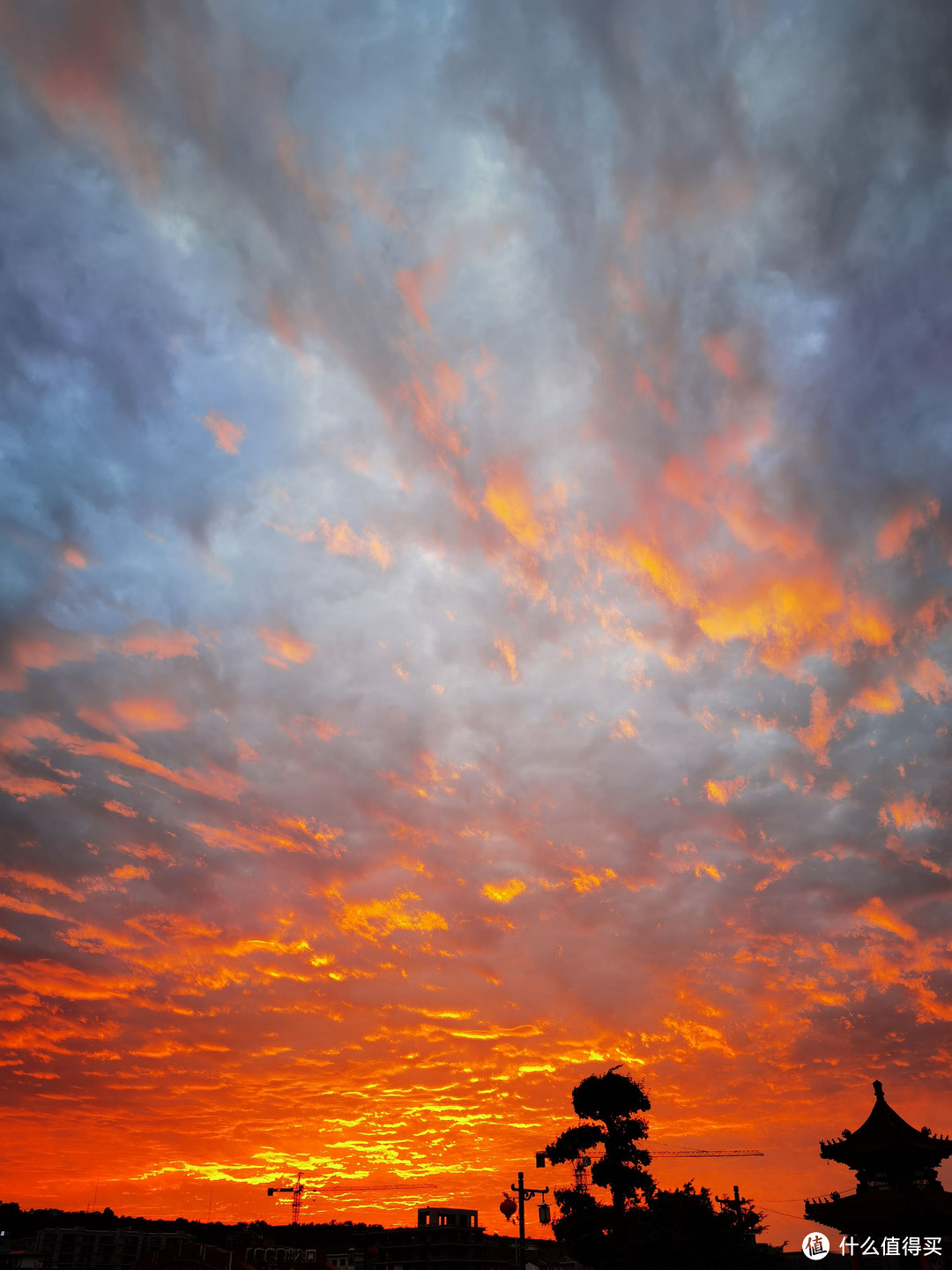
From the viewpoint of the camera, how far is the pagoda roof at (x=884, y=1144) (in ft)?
115

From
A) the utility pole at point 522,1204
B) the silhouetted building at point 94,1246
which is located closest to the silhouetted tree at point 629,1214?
the utility pole at point 522,1204

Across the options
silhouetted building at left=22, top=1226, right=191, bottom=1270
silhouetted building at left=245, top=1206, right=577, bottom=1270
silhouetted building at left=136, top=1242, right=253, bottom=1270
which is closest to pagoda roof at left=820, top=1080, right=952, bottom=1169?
silhouetted building at left=136, top=1242, right=253, bottom=1270

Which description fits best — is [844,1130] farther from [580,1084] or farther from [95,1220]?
[95,1220]

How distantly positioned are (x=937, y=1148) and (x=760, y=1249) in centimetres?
1023

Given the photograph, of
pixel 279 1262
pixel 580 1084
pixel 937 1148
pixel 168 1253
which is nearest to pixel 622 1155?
pixel 580 1084

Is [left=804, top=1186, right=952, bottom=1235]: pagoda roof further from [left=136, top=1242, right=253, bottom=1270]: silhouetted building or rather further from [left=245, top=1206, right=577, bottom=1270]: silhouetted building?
[left=245, top=1206, right=577, bottom=1270]: silhouetted building

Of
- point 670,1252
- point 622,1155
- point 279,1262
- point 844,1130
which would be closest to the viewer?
point 670,1252

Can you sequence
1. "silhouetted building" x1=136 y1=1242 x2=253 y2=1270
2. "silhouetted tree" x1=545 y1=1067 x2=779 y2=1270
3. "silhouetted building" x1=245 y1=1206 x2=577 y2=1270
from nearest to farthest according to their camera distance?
"silhouetted tree" x1=545 y1=1067 x2=779 y2=1270 < "silhouetted building" x1=136 y1=1242 x2=253 y2=1270 < "silhouetted building" x1=245 y1=1206 x2=577 y2=1270

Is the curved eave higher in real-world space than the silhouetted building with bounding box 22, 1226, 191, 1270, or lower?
higher

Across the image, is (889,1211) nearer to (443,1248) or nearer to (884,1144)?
(884,1144)

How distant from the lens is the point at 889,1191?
34.9m

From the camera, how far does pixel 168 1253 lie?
4316 cm

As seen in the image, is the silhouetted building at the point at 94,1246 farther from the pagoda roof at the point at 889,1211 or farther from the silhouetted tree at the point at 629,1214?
the pagoda roof at the point at 889,1211

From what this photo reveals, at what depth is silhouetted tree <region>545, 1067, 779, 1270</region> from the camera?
2914 centimetres
